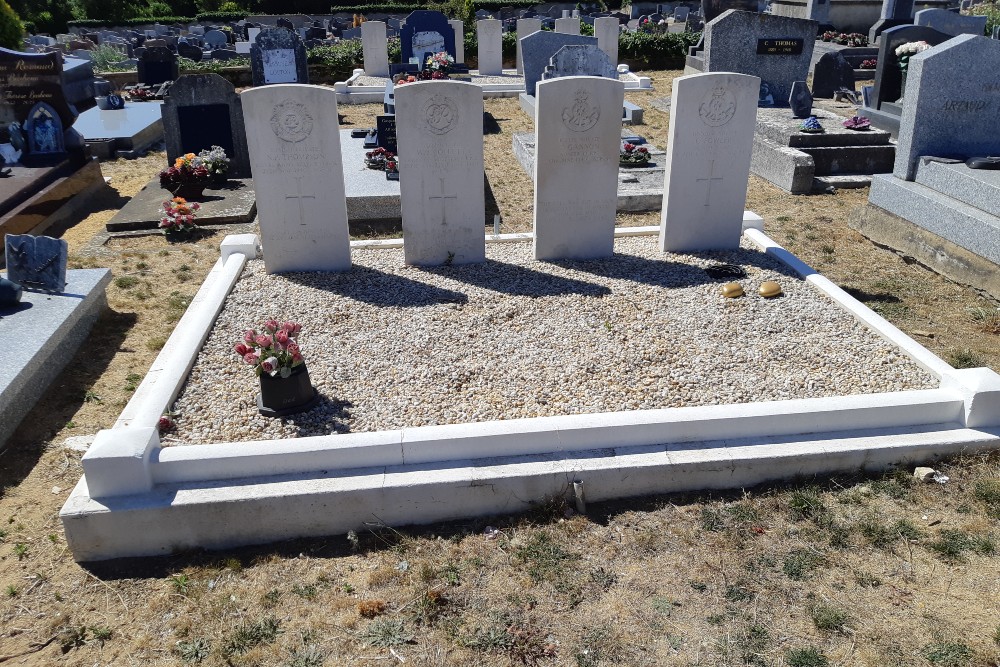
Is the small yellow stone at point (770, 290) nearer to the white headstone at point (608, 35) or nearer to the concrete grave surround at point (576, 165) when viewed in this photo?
the concrete grave surround at point (576, 165)

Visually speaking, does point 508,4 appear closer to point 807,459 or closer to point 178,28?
point 178,28

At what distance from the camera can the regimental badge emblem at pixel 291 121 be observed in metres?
6.27

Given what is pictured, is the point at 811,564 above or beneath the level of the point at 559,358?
beneath

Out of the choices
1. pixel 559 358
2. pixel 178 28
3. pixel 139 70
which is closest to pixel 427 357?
pixel 559 358

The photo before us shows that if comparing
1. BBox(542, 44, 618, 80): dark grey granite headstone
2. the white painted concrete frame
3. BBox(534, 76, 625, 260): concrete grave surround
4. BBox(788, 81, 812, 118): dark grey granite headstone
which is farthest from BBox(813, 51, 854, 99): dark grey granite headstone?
the white painted concrete frame

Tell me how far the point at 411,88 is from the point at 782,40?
9.38 metres

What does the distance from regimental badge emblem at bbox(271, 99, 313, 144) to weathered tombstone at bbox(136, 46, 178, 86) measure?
13222 mm

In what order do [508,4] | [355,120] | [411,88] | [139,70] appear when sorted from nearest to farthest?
[411,88]
[355,120]
[139,70]
[508,4]

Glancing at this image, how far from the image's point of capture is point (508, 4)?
38.0m

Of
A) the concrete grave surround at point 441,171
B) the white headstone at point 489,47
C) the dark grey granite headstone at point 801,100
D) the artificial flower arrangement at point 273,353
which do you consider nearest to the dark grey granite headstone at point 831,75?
the dark grey granite headstone at point 801,100

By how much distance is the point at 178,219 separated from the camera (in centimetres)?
869

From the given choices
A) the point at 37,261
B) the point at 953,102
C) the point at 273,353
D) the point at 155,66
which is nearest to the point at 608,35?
the point at 155,66

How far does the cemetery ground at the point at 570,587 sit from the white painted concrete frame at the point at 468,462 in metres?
0.11

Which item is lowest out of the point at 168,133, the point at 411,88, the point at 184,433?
the point at 184,433
